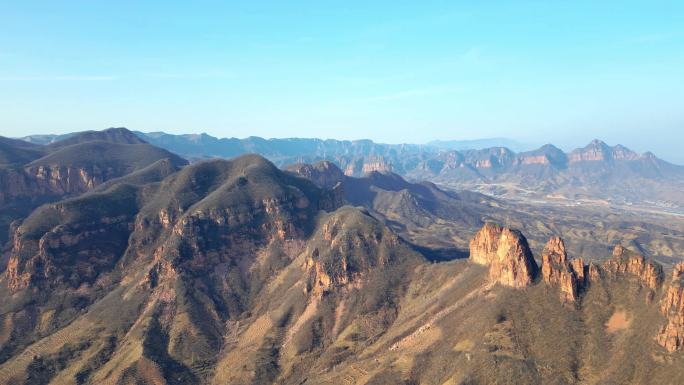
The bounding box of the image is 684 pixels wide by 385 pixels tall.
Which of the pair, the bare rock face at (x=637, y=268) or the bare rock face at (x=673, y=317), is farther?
the bare rock face at (x=637, y=268)

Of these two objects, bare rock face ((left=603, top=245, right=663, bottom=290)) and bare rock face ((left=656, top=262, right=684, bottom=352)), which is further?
bare rock face ((left=603, top=245, right=663, bottom=290))

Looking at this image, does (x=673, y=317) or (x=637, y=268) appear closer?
(x=673, y=317)

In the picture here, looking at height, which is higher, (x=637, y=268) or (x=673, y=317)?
(x=637, y=268)

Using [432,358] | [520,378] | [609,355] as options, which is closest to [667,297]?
[609,355]

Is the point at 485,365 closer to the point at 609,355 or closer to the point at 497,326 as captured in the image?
the point at 497,326
